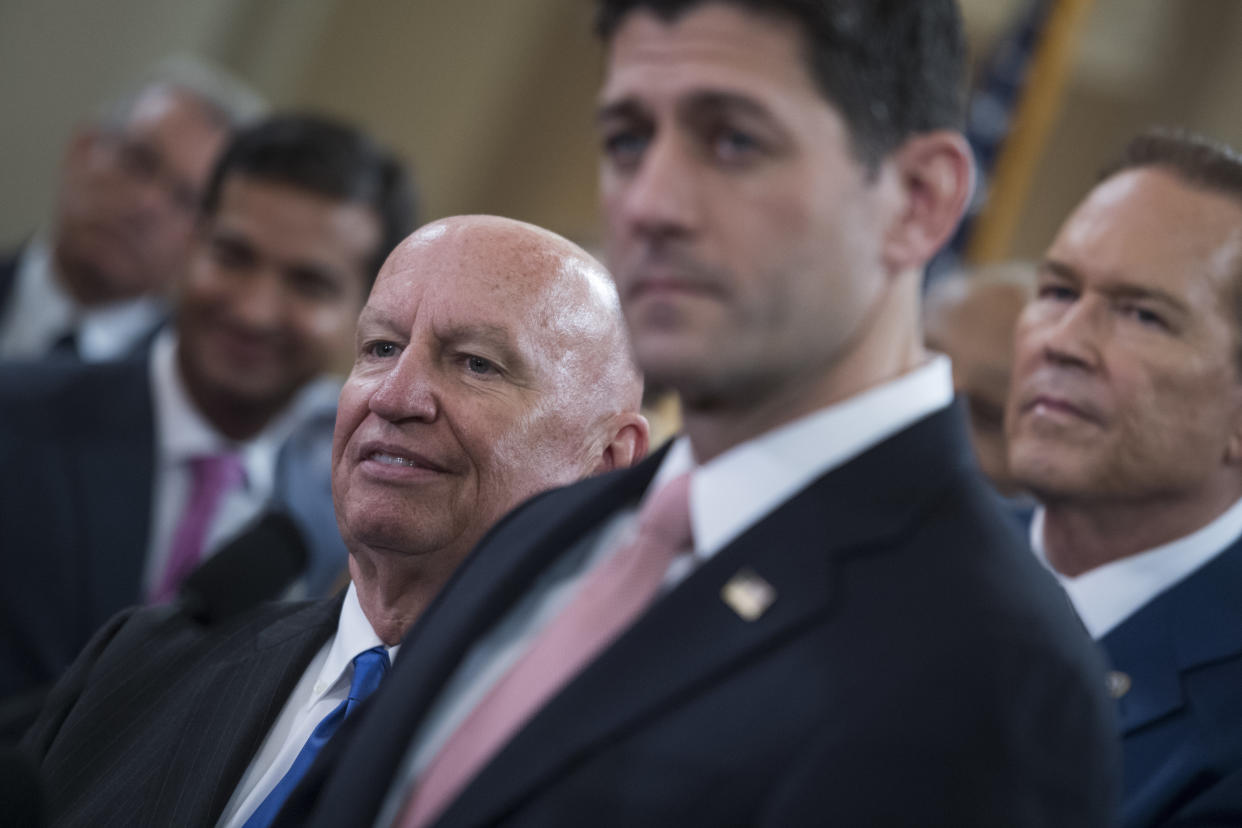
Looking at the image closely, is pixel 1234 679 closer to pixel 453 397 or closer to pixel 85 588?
pixel 453 397

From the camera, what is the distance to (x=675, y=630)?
105 centimetres

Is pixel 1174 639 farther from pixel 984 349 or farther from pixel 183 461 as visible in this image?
pixel 183 461

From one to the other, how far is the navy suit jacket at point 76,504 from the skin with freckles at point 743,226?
1626 millimetres

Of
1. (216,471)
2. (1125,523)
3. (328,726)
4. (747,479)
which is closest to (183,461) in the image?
(216,471)

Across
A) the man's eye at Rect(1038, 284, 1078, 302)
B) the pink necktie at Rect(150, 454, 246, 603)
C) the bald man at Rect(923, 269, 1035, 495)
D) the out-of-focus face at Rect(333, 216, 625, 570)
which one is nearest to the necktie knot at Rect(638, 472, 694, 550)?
the out-of-focus face at Rect(333, 216, 625, 570)

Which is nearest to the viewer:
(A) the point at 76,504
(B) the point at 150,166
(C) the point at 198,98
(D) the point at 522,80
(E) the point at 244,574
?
(E) the point at 244,574

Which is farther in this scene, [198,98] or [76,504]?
[198,98]

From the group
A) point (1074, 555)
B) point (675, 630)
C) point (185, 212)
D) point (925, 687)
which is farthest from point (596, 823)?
point (185, 212)

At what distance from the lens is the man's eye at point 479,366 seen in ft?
4.88

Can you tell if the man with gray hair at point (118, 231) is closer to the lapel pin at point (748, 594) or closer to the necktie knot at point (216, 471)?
the necktie knot at point (216, 471)

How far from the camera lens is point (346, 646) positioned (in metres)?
1.53

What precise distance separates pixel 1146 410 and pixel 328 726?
3.91 feet

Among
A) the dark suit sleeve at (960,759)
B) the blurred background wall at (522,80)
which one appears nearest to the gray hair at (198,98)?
the blurred background wall at (522,80)

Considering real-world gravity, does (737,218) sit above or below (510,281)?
above
